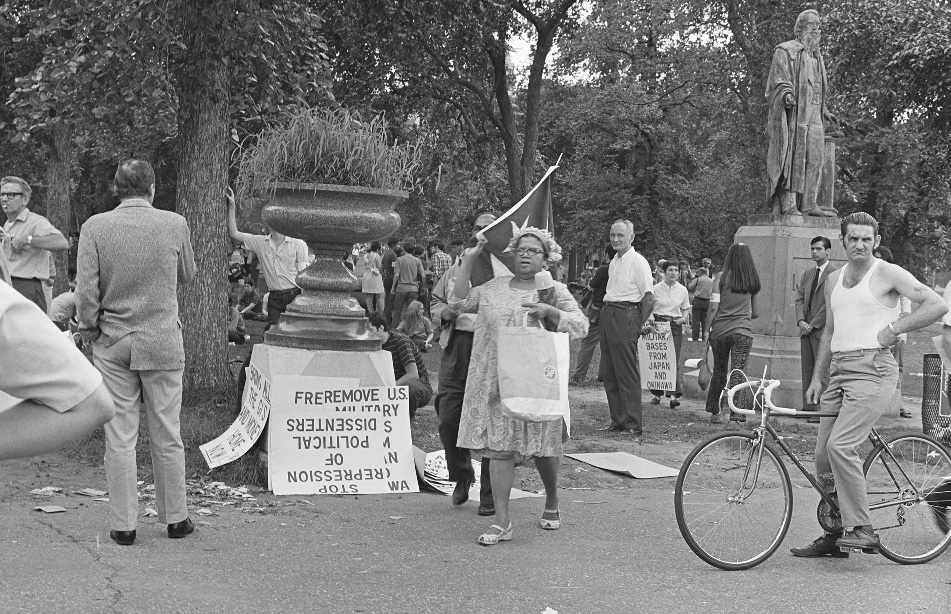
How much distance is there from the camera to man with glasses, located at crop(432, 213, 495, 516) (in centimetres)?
727

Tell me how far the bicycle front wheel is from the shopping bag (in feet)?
2.69

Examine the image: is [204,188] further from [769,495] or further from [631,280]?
[769,495]

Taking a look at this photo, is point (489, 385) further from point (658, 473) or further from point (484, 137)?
point (484, 137)

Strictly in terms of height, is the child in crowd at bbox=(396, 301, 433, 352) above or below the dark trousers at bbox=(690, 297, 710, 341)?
above

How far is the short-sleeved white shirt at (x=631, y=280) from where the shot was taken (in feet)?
34.2

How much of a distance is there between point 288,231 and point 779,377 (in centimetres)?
686

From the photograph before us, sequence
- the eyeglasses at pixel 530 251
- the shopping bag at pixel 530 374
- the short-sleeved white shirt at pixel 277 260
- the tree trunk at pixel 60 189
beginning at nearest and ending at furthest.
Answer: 1. the shopping bag at pixel 530 374
2. the eyeglasses at pixel 530 251
3. the short-sleeved white shirt at pixel 277 260
4. the tree trunk at pixel 60 189

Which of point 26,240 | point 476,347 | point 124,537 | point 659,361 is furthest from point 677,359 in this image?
point 124,537

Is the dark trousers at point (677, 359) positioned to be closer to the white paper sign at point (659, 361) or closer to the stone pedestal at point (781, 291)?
the white paper sign at point (659, 361)

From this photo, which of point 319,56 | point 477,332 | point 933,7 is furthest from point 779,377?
point 933,7

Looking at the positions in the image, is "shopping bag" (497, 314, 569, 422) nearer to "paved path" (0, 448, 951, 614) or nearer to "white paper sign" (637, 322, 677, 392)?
"paved path" (0, 448, 951, 614)

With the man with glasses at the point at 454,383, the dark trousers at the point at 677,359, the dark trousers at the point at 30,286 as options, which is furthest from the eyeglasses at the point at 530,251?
the dark trousers at the point at 677,359

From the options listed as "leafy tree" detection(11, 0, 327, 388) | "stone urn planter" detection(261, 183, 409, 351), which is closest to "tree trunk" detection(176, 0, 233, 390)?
"leafy tree" detection(11, 0, 327, 388)

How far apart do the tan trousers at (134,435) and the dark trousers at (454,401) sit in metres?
1.89
